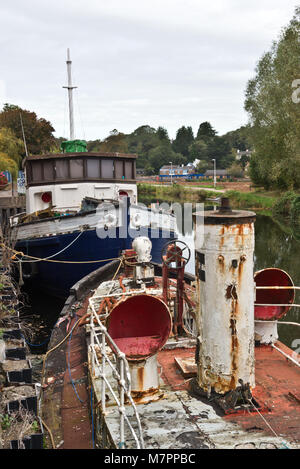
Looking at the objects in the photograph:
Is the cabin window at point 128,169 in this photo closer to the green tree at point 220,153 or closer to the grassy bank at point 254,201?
the grassy bank at point 254,201

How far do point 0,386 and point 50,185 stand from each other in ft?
40.3

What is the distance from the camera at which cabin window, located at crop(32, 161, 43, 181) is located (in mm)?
17312

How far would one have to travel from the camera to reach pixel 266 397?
4840mm

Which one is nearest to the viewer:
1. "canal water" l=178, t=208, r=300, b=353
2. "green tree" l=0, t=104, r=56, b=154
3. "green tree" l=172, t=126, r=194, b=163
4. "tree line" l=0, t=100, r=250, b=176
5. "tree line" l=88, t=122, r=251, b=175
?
"canal water" l=178, t=208, r=300, b=353

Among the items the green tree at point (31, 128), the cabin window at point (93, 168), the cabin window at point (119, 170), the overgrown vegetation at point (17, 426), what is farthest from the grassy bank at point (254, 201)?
the overgrown vegetation at point (17, 426)

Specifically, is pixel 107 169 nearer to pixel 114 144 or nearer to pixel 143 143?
pixel 114 144

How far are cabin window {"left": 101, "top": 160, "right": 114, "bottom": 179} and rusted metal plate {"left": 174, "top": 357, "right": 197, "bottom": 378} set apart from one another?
1250 centimetres

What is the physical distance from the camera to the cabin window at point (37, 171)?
56.8 feet

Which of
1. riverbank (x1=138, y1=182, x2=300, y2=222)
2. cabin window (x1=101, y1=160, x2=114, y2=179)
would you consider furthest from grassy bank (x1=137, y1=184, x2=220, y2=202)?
cabin window (x1=101, y1=160, x2=114, y2=179)

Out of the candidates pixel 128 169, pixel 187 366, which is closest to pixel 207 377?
pixel 187 366

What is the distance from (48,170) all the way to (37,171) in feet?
1.66

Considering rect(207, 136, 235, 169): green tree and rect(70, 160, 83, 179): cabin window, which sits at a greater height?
rect(207, 136, 235, 169): green tree

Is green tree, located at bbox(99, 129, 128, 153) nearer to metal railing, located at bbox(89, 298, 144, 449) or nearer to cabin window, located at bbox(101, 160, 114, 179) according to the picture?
cabin window, located at bbox(101, 160, 114, 179)

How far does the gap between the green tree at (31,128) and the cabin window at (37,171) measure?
122ft
